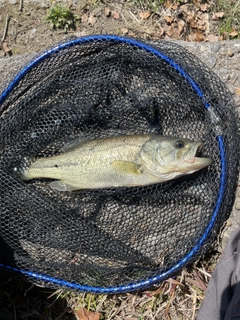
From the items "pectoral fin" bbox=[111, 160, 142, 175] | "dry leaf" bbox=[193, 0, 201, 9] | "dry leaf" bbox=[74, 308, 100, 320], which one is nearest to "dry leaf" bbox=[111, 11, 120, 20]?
"dry leaf" bbox=[193, 0, 201, 9]

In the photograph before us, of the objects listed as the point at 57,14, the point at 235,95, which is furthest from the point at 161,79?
the point at 57,14

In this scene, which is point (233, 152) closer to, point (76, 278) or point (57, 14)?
point (76, 278)

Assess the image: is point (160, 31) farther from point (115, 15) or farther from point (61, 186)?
point (61, 186)

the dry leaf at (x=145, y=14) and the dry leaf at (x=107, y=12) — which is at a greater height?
the dry leaf at (x=145, y=14)

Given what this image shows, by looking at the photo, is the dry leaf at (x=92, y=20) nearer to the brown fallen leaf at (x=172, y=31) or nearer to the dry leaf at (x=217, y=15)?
the brown fallen leaf at (x=172, y=31)

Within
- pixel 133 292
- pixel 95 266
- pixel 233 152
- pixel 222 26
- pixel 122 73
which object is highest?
pixel 222 26

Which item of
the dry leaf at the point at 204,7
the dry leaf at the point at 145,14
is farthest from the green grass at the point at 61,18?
the dry leaf at the point at 204,7

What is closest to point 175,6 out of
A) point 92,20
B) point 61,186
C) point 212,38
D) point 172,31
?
point 172,31
